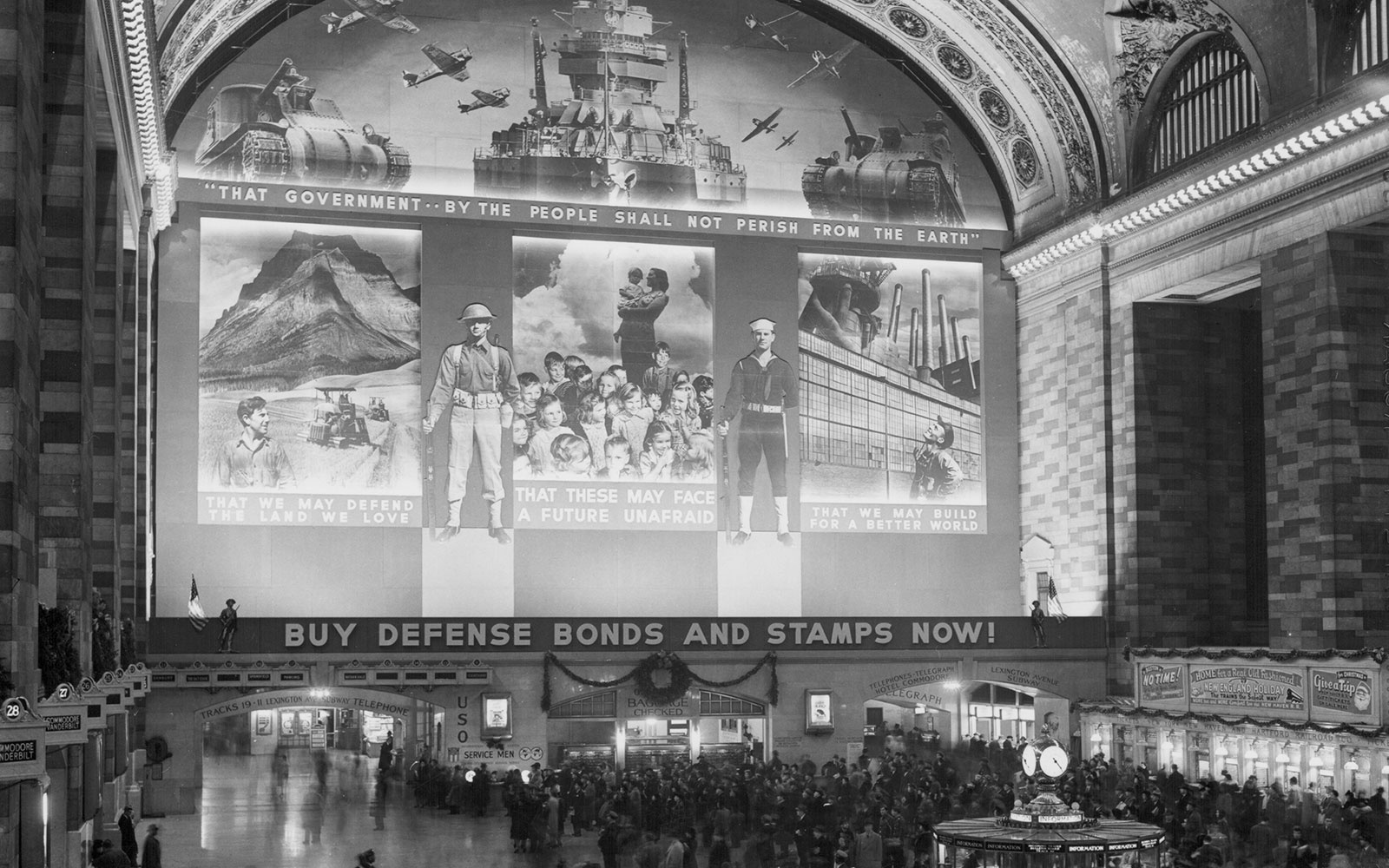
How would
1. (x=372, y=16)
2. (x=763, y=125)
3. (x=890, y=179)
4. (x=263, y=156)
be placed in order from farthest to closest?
(x=890, y=179) < (x=763, y=125) < (x=372, y=16) < (x=263, y=156)

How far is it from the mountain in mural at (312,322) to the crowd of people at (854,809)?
10010mm

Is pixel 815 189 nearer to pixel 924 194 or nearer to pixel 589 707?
pixel 924 194

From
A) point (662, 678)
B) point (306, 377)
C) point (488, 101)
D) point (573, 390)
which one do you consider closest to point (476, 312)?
point (573, 390)

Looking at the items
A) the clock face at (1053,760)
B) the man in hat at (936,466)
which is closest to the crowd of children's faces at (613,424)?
the man in hat at (936,466)

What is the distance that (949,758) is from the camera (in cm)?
3384

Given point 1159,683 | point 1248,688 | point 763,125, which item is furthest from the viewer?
point 763,125

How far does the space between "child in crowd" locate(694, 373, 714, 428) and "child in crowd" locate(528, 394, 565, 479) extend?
332 centimetres

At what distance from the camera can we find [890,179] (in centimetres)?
4103

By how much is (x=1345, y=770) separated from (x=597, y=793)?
1258cm

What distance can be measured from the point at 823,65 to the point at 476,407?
1225 cm

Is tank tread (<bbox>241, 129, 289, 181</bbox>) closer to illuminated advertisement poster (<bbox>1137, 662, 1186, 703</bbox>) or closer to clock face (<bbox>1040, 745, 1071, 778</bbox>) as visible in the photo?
illuminated advertisement poster (<bbox>1137, 662, 1186, 703</bbox>)

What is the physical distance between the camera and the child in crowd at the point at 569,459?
125 ft

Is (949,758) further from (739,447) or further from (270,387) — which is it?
(270,387)

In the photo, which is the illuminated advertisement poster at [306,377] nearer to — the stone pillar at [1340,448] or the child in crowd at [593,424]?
the child in crowd at [593,424]
